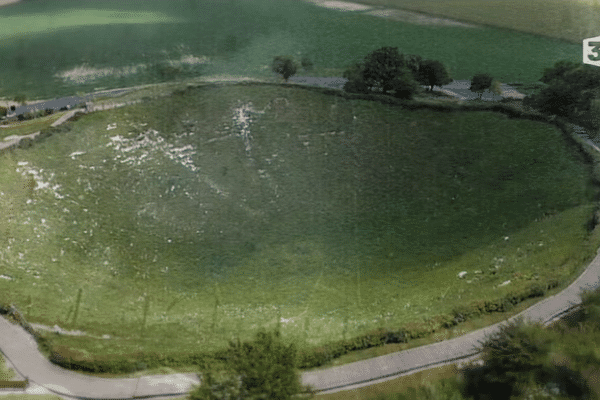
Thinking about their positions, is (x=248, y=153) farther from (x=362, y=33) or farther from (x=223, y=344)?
(x=362, y=33)

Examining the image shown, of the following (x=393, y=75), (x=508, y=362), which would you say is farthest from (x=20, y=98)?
(x=508, y=362)

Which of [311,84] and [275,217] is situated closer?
[275,217]

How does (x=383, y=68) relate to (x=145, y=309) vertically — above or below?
above

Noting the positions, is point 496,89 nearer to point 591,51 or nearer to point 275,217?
point 591,51

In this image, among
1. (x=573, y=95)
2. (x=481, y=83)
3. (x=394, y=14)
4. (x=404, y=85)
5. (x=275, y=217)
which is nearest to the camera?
(x=275, y=217)

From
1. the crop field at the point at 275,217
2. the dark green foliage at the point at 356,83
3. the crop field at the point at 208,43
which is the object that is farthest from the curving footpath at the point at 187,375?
the crop field at the point at 208,43

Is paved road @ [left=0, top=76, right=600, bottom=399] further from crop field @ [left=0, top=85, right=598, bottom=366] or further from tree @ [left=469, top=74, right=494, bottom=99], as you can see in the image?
tree @ [left=469, top=74, right=494, bottom=99]

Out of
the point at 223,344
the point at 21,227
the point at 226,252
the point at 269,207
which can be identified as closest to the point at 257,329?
the point at 223,344
